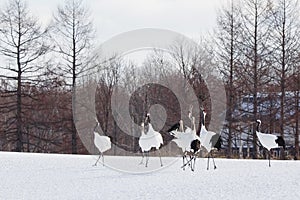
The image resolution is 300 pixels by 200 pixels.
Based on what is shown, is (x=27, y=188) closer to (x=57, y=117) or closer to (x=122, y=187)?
(x=122, y=187)

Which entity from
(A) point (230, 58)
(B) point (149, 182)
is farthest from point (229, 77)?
(B) point (149, 182)

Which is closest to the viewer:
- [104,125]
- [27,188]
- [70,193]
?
[70,193]

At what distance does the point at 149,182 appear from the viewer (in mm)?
8547

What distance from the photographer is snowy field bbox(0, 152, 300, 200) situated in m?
7.50

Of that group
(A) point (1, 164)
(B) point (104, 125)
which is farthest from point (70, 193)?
(B) point (104, 125)

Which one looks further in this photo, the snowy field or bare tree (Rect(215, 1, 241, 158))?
bare tree (Rect(215, 1, 241, 158))

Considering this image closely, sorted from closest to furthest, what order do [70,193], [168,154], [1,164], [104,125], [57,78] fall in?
[70,193]
[1,164]
[168,154]
[104,125]
[57,78]

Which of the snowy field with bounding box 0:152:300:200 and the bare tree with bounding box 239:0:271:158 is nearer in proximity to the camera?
the snowy field with bounding box 0:152:300:200

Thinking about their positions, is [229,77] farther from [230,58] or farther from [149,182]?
[149,182]

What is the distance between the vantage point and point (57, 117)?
26.4m

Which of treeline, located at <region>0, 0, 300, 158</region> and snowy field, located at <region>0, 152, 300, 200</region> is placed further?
treeline, located at <region>0, 0, 300, 158</region>

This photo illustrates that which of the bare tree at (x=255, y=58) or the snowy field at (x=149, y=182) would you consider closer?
the snowy field at (x=149, y=182)

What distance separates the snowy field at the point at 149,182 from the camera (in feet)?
24.6

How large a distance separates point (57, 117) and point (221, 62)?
9124 mm
